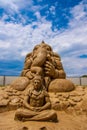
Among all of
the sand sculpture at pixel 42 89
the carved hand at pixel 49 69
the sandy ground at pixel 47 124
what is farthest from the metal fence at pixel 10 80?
the sandy ground at pixel 47 124

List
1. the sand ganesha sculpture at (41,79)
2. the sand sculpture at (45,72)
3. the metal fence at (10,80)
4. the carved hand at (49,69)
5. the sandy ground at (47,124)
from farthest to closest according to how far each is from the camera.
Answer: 1. the metal fence at (10,80)
2. the carved hand at (49,69)
3. the sand sculpture at (45,72)
4. the sand ganesha sculpture at (41,79)
5. the sandy ground at (47,124)

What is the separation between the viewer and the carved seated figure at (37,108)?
22.7ft

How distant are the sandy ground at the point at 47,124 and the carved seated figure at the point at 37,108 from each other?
0.17 m

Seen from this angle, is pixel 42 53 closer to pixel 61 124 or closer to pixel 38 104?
pixel 38 104

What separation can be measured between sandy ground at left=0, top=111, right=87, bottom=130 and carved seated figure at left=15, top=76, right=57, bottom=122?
17 centimetres

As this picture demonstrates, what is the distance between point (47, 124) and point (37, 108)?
63 cm

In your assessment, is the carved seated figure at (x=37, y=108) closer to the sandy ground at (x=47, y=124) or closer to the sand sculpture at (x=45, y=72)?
the sandy ground at (x=47, y=124)

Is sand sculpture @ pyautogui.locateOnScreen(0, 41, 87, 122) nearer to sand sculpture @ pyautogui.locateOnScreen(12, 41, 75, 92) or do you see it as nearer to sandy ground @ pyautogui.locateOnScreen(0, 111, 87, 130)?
sand sculpture @ pyautogui.locateOnScreen(12, 41, 75, 92)

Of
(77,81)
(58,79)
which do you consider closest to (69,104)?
(58,79)

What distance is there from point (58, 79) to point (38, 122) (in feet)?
10.6

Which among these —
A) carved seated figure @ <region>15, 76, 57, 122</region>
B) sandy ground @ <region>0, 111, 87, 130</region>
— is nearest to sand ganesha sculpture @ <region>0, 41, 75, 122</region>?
carved seated figure @ <region>15, 76, 57, 122</region>

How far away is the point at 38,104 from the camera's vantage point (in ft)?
24.3

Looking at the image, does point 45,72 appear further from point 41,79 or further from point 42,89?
point 42,89

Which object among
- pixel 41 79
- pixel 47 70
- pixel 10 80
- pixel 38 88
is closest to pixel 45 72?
pixel 47 70
